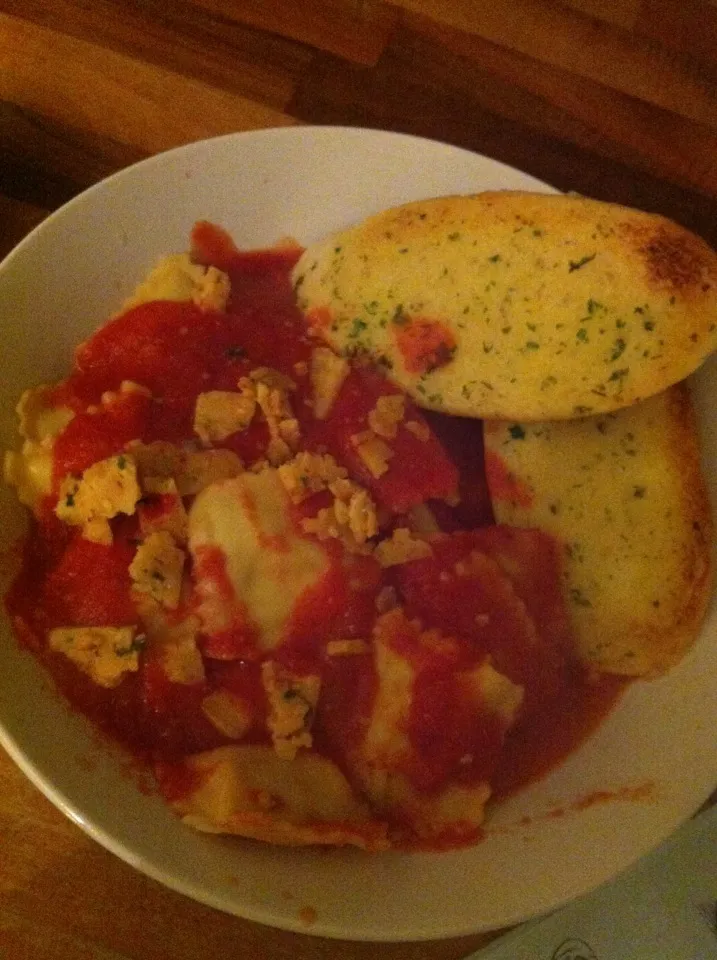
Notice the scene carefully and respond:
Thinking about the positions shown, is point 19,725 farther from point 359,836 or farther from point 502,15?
point 502,15

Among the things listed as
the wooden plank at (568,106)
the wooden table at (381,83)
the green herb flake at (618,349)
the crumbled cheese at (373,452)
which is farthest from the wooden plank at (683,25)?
the crumbled cheese at (373,452)

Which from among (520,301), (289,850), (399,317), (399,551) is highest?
(520,301)

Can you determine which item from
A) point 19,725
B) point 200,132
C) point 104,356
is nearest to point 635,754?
point 19,725

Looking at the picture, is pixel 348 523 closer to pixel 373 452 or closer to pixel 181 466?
pixel 373 452

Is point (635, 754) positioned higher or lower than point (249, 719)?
higher

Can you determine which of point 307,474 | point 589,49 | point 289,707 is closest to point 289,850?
point 289,707

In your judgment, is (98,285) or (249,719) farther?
(98,285)

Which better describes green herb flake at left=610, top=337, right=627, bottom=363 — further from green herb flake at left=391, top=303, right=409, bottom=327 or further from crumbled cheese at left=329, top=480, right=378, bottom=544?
crumbled cheese at left=329, top=480, right=378, bottom=544
